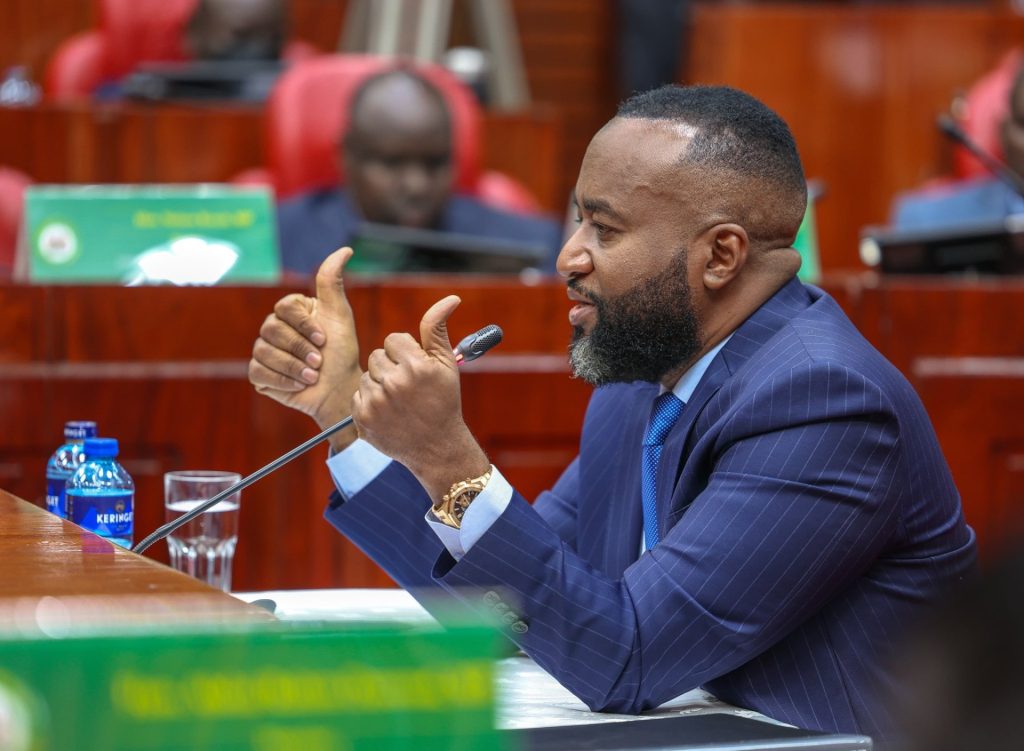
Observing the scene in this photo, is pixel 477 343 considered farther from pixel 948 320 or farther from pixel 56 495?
pixel 948 320

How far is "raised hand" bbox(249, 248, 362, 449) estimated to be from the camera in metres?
1.79

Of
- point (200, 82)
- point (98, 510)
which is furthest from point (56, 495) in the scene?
point (200, 82)

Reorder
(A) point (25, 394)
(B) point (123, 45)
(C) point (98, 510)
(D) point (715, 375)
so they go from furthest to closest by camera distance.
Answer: (B) point (123, 45) → (A) point (25, 394) → (C) point (98, 510) → (D) point (715, 375)

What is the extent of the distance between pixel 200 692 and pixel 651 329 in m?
0.99

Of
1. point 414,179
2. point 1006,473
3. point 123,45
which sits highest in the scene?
point 123,45

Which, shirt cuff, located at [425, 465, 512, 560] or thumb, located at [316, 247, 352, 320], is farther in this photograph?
thumb, located at [316, 247, 352, 320]

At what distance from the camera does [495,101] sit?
264 inches

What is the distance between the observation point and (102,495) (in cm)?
175

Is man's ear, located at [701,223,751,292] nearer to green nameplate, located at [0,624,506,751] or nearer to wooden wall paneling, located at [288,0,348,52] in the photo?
green nameplate, located at [0,624,506,751]

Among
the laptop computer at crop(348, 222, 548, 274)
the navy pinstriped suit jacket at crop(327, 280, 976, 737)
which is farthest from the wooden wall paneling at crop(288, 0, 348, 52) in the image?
the navy pinstriped suit jacket at crop(327, 280, 976, 737)

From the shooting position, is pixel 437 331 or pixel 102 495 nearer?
pixel 437 331

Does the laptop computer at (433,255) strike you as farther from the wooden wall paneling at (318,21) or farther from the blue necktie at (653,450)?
the wooden wall paneling at (318,21)

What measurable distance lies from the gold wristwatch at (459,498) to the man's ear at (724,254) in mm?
333

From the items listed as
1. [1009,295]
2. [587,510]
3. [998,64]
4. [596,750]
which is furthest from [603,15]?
[596,750]
